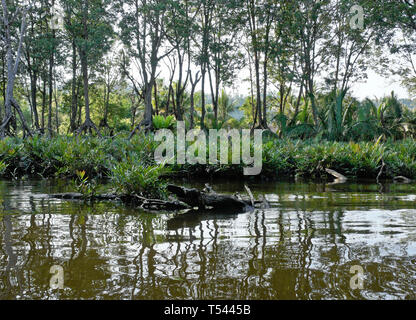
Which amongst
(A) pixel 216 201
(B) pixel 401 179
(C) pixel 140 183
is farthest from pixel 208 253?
(B) pixel 401 179

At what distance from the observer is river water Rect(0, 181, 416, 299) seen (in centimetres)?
216

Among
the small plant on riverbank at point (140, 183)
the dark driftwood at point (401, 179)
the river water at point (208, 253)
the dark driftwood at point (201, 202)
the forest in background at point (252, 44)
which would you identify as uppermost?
the forest in background at point (252, 44)

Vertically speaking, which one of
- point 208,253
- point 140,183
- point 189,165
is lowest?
point 208,253

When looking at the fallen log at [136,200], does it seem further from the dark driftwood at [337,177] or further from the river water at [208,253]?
the dark driftwood at [337,177]

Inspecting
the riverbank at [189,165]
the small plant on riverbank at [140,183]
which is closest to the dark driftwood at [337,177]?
the riverbank at [189,165]

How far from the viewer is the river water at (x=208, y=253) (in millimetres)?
2162

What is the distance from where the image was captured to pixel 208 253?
9.28ft

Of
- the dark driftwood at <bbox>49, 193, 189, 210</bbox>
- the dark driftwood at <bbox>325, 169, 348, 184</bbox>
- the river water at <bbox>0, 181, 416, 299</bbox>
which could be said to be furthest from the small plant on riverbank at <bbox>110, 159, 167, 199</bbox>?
the dark driftwood at <bbox>325, 169, 348, 184</bbox>

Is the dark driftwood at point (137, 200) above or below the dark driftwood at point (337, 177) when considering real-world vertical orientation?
below

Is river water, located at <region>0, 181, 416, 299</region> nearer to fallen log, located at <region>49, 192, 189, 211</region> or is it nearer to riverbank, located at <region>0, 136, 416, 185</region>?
fallen log, located at <region>49, 192, 189, 211</region>

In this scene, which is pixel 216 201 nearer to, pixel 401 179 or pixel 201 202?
pixel 201 202
